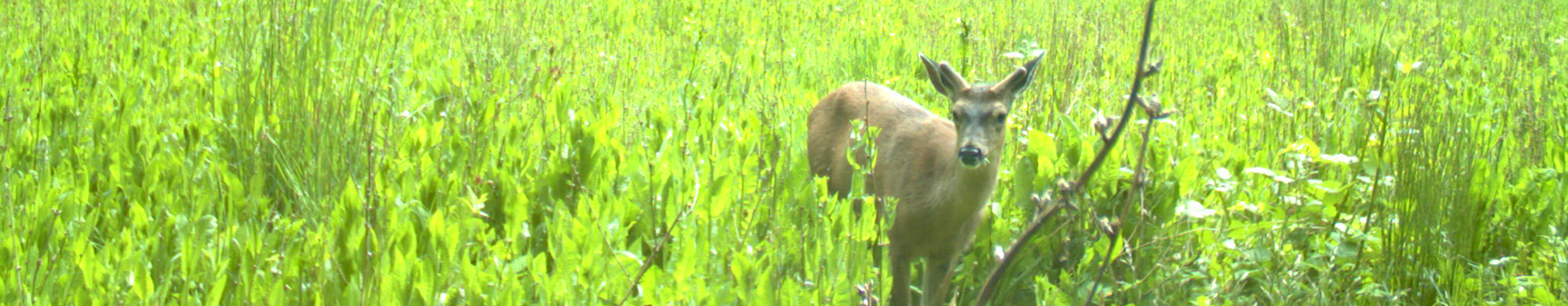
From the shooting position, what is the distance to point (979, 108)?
12.2 feet

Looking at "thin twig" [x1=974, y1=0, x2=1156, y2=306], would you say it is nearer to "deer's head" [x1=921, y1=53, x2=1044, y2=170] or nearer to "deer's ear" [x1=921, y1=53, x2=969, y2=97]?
"deer's head" [x1=921, y1=53, x2=1044, y2=170]

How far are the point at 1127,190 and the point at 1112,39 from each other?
215 inches

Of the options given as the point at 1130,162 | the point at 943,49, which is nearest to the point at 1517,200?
the point at 1130,162

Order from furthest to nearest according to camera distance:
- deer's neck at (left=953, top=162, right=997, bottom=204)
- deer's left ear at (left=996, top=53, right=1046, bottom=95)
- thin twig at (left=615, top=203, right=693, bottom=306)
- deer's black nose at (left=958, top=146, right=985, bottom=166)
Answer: deer's left ear at (left=996, top=53, right=1046, bottom=95)
deer's neck at (left=953, top=162, right=997, bottom=204)
deer's black nose at (left=958, top=146, right=985, bottom=166)
thin twig at (left=615, top=203, right=693, bottom=306)

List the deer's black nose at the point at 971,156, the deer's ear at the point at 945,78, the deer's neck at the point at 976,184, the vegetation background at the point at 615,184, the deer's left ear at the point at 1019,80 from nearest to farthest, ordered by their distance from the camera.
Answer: the vegetation background at the point at 615,184
the deer's black nose at the point at 971,156
the deer's neck at the point at 976,184
the deer's left ear at the point at 1019,80
the deer's ear at the point at 945,78

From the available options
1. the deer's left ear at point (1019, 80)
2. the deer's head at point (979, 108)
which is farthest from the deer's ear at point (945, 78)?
the deer's left ear at point (1019, 80)

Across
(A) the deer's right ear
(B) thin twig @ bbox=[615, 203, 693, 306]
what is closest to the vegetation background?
(B) thin twig @ bbox=[615, 203, 693, 306]

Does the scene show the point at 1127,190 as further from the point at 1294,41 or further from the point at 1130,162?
A: the point at 1294,41

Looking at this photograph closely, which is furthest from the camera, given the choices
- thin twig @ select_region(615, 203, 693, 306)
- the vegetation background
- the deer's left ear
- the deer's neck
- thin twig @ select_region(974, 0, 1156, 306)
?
the deer's left ear

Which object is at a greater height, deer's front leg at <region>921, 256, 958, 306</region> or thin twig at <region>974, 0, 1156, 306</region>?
thin twig at <region>974, 0, 1156, 306</region>

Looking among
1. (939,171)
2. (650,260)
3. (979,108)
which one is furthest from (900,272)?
(650,260)

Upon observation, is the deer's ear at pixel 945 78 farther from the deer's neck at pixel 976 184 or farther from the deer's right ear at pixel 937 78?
the deer's neck at pixel 976 184

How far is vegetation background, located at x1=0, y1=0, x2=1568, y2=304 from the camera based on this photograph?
8.60 ft

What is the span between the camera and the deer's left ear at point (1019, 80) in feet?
12.4
